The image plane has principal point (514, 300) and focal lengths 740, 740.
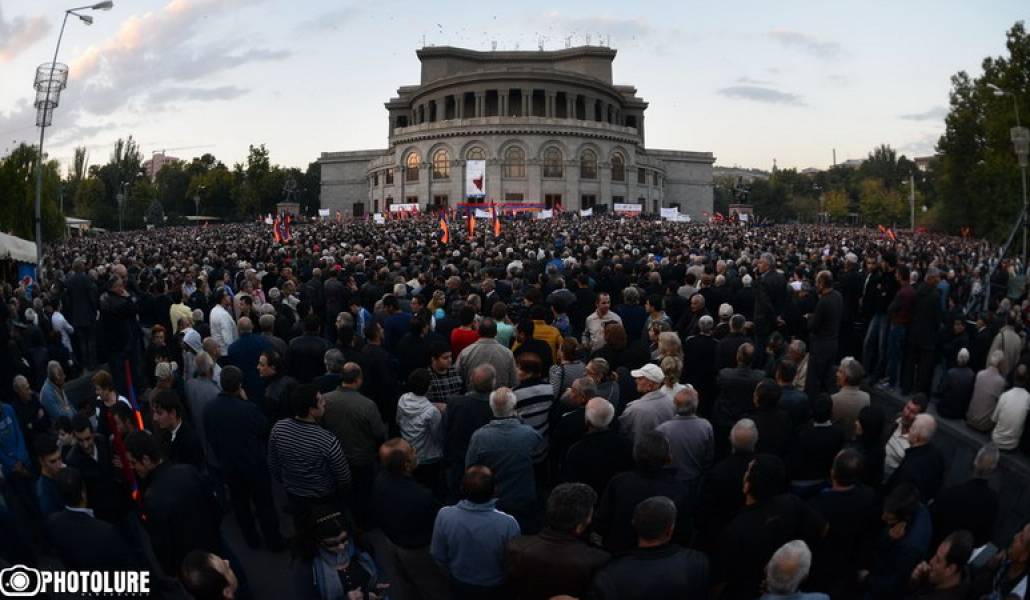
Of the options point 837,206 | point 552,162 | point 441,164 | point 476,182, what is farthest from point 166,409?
point 837,206

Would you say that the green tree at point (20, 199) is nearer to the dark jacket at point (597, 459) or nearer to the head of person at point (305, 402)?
the head of person at point (305, 402)

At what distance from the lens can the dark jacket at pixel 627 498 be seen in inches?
196

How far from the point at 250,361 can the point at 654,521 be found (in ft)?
20.7

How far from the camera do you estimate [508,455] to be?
5574mm

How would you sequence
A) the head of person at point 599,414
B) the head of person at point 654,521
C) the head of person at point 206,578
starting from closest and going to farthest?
the head of person at point 206,578 < the head of person at point 654,521 < the head of person at point 599,414

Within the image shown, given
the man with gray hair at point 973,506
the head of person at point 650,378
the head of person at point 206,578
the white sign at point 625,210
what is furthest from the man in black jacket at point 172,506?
the white sign at point 625,210

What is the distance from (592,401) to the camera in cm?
570

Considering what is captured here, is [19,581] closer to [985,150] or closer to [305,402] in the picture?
[305,402]

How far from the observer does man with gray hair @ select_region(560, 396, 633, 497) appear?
5.71m

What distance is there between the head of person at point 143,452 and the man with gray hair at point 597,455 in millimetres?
A: 3003

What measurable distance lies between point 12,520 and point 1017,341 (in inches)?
465

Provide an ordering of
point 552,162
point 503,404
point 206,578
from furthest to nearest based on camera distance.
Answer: point 552,162 < point 503,404 < point 206,578

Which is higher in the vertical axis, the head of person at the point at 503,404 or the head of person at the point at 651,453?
the head of person at the point at 503,404

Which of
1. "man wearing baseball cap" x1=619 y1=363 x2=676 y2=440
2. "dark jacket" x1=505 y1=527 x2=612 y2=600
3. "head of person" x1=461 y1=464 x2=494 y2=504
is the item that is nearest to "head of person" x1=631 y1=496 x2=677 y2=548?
"dark jacket" x1=505 y1=527 x2=612 y2=600
